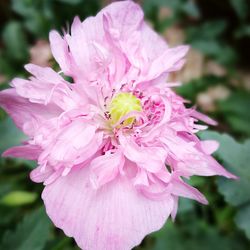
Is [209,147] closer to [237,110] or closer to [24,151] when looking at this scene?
[24,151]

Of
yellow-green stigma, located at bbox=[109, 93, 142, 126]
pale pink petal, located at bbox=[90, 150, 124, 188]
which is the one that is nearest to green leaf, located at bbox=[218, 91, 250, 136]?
yellow-green stigma, located at bbox=[109, 93, 142, 126]

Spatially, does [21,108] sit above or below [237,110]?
above

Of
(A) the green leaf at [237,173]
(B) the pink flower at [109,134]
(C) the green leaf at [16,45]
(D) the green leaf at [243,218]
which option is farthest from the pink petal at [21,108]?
(C) the green leaf at [16,45]

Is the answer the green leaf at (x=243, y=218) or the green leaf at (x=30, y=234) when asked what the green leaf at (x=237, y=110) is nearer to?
the green leaf at (x=243, y=218)

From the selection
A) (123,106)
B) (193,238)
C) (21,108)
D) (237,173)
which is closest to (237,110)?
(193,238)

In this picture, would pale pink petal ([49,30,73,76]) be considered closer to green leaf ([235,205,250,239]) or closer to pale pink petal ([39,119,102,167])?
pale pink petal ([39,119,102,167])

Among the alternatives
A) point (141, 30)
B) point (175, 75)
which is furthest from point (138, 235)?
point (175, 75)
